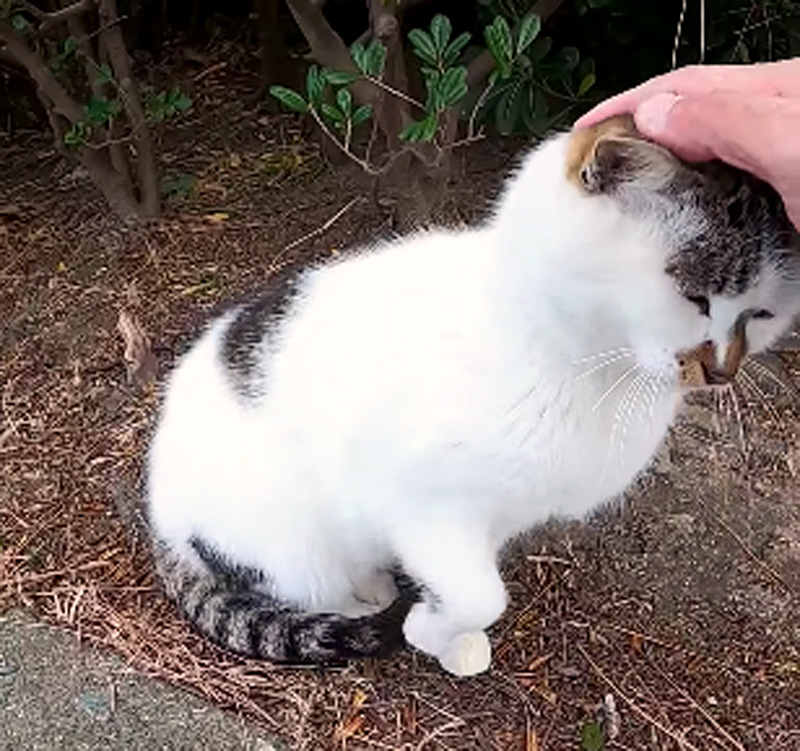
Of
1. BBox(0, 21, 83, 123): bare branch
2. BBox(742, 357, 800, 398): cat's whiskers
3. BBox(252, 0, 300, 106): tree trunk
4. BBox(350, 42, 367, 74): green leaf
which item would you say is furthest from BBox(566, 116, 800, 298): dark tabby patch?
BBox(252, 0, 300, 106): tree trunk

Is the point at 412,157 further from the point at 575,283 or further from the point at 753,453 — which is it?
the point at 575,283

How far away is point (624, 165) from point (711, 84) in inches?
9.1

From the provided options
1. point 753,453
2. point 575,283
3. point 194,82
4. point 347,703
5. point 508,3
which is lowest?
point 753,453

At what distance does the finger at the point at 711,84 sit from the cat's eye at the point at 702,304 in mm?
224

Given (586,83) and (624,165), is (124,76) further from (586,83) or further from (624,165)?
(624,165)

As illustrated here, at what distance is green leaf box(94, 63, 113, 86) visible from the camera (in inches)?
96.7

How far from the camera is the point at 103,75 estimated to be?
246cm

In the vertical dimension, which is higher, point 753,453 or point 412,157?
point 412,157

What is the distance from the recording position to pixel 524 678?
6.07 feet

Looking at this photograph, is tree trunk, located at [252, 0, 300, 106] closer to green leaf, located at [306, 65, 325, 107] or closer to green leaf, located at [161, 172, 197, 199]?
green leaf, located at [161, 172, 197, 199]

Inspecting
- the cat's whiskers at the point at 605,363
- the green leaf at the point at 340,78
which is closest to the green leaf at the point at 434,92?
the green leaf at the point at 340,78

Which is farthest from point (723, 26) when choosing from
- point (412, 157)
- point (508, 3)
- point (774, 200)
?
point (774, 200)

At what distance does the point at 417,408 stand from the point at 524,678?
0.56m

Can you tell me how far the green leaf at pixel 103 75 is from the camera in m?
2.46
